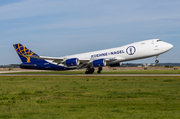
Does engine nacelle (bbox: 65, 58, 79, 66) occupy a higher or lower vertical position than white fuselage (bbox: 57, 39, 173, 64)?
lower

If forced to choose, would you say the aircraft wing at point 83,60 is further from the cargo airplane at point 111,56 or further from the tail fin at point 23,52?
the tail fin at point 23,52

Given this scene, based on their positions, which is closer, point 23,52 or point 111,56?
point 111,56

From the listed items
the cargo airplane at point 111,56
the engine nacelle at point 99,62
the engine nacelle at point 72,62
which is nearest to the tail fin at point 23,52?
the cargo airplane at point 111,56

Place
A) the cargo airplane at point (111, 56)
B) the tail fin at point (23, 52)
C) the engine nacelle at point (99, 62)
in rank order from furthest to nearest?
the tail fin at point (23, 52) < the engine nacelle at point (99, 62) < the cargo airplane at point (111, 56)

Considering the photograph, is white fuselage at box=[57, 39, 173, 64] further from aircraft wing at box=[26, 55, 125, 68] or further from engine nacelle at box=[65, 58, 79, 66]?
engine nacelle at box=[65, 58, 79, 66]

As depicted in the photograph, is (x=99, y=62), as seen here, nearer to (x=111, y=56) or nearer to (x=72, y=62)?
(x=111, y=56)

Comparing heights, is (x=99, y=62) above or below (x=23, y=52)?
below

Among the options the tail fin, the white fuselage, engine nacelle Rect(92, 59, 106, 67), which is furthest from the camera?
the tail fin

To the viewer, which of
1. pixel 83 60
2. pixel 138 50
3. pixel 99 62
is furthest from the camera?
pixel 83 60

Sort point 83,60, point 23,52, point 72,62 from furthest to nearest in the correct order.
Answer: point 23,52 < point 83,60 < point 72,62

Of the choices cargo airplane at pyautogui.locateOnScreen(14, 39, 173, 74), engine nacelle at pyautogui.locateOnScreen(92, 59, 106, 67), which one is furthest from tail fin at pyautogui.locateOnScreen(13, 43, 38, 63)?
engine nacelle at pyautogui.locateOnScreen(92, 59, 106, 67)

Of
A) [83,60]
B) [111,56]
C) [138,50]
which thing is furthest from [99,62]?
[138,50]

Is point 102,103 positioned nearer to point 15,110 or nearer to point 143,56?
point 15,110

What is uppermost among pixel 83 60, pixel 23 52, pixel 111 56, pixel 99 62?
pixel 23 52
